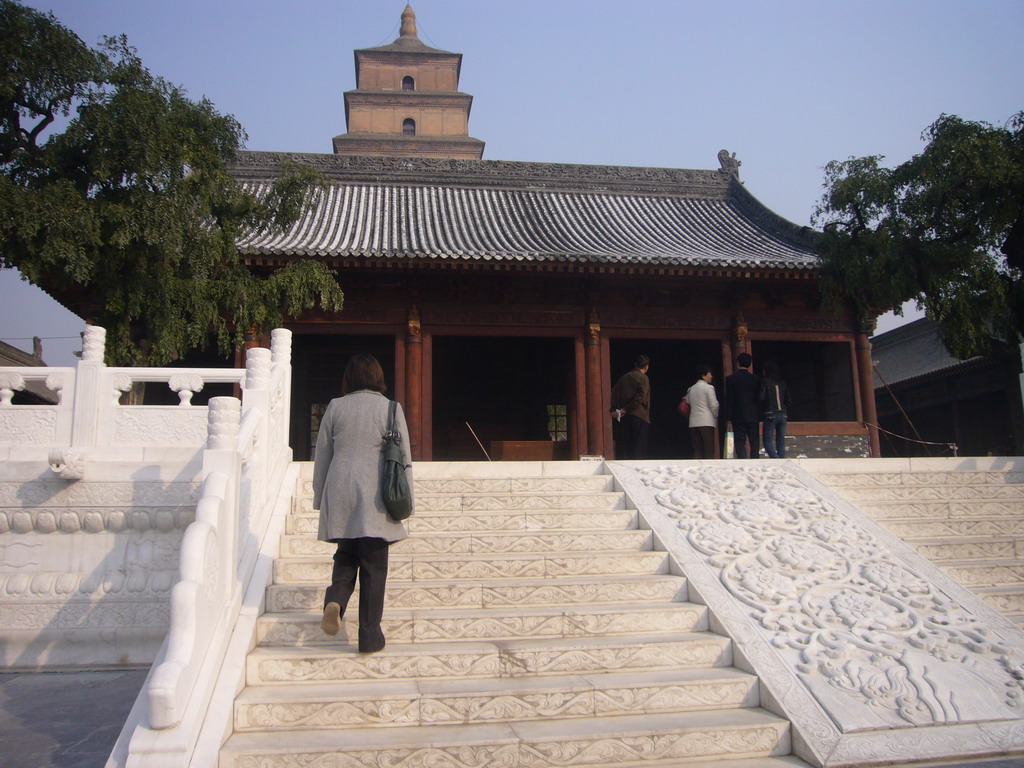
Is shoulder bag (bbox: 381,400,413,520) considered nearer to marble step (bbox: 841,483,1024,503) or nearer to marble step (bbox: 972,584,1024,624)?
marble step (bbox: 972,584,1024,624)

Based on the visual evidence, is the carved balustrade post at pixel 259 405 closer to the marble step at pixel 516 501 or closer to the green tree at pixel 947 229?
the marble step at pixel 516 501

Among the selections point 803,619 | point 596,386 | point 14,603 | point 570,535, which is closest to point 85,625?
point 14,603

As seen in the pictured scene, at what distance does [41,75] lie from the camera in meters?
6.72

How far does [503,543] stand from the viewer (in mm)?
5172

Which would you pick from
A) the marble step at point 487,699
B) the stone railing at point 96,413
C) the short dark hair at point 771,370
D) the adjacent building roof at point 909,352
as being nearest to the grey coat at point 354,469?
the marble step at point 487,699

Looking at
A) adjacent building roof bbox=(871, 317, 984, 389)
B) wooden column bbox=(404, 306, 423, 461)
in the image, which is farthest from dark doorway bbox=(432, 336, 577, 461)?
adjacent building roof bbox=(871, 317, 984, 389)

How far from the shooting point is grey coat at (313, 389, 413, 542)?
3.78 meters

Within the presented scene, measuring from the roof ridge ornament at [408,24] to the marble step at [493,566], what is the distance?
96.9 ft

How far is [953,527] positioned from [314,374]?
931 centimetres

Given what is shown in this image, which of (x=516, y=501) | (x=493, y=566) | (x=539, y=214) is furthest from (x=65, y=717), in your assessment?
(x=539, y=214)

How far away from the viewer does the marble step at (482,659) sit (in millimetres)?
3764

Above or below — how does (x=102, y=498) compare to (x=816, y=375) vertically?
below

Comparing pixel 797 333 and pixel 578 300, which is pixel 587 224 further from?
pixel 797 333

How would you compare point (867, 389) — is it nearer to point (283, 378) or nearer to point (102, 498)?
point (283, 378)
